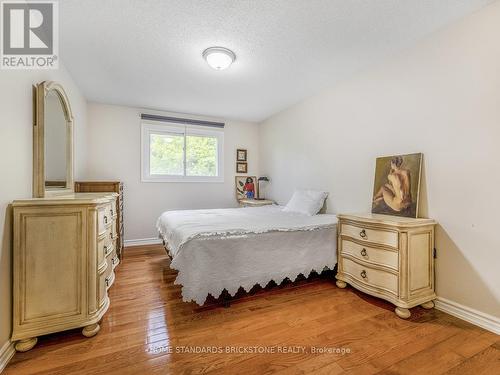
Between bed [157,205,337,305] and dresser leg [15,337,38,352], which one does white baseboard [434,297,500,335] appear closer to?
bed [157,205,337,305]

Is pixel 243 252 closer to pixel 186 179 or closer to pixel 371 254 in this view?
pixel 371 254

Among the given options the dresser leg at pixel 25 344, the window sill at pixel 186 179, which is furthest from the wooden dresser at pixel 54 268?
the window sill at pixel 186 179

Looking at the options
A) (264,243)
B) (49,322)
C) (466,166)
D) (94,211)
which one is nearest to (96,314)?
(49,322)

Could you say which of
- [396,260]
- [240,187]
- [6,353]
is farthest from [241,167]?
[6,353]

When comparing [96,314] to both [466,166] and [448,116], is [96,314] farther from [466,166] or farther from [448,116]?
[448,116]

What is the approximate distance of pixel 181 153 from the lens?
4.41 m

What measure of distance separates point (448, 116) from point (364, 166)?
89 cm

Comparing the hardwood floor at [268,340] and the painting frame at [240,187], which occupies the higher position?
the painting frame at [240,187]

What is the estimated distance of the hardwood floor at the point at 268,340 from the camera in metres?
1.37

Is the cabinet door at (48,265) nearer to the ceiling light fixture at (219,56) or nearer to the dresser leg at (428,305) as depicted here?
the ceiling light fixture at (219,56)

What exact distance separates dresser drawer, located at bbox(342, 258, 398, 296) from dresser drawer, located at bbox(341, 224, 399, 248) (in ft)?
0.83

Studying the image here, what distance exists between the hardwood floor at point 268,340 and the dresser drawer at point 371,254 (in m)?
0.39

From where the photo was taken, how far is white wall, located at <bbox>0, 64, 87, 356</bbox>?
1.44m

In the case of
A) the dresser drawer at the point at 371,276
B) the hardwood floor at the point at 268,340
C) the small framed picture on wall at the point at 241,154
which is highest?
the small framed picture on wall at the point at 241,154
